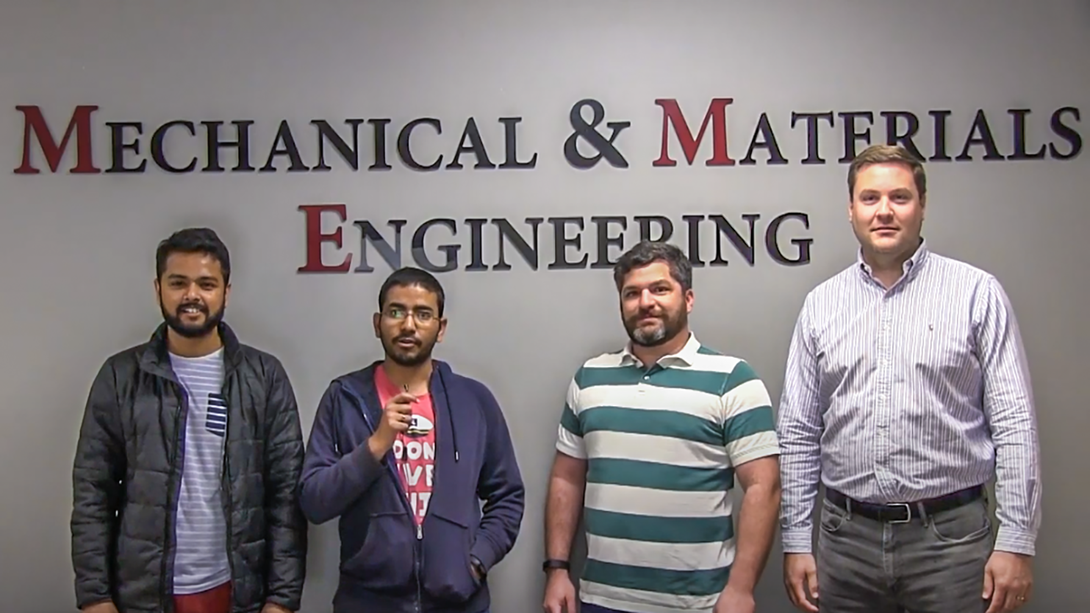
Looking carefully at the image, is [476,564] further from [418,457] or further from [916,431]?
[916,431]

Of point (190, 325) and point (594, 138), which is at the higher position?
point (594, 138)

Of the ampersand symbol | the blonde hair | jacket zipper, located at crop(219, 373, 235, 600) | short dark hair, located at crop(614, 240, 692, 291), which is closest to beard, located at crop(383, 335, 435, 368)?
jacket zipper, located at crop(219, 373, 235, 600)

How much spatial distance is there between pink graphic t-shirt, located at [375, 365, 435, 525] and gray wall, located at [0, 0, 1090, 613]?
1.61 feet

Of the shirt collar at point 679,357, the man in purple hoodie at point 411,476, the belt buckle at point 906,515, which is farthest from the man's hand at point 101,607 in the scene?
the belt buckle at point 906,515

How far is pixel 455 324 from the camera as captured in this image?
311 centimetres

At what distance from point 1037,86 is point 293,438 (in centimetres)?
243

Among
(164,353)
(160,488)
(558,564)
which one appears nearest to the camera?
(160,488)

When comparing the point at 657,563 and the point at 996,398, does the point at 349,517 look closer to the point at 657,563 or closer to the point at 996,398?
the point at 657,563

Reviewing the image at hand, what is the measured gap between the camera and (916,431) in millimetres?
2455

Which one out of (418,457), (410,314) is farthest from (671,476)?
(410,314)

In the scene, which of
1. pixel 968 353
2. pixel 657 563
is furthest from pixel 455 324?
pixel 968 353

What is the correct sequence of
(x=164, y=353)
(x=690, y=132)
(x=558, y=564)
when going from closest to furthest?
(x=164, y=353)
(x=558, y=564)
(x=690, y=132)

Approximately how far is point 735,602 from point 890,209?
1.05 m

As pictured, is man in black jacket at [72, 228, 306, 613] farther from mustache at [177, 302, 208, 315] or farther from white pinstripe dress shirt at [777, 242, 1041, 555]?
white pinstripe dress shirt at [777, 242, 1041, 555]
